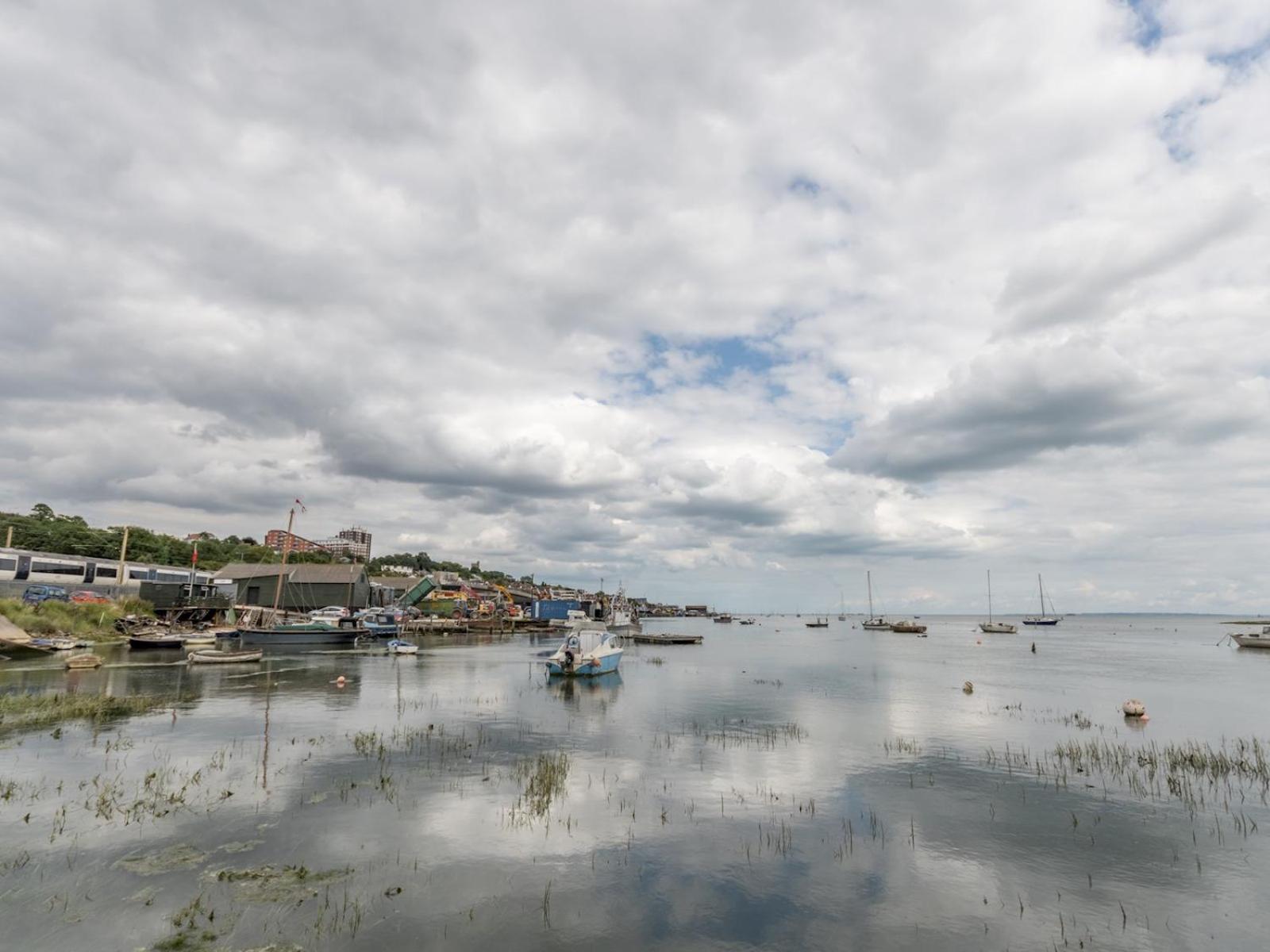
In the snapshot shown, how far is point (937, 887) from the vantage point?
51.0ft

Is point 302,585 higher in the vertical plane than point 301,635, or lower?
higher

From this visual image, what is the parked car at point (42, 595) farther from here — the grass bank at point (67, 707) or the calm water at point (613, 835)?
the calm water at point (613, 835)

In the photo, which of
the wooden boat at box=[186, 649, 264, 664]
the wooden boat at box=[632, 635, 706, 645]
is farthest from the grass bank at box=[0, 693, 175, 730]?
the wooden boat at box=[632, 635, 706, 645]

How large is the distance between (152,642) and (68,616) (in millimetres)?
17407

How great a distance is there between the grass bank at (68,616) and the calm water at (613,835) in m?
49.6

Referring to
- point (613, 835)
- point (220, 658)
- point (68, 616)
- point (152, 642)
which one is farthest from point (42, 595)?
point (613, 835)

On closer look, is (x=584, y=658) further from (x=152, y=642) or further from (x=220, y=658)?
(x=152, y=642)

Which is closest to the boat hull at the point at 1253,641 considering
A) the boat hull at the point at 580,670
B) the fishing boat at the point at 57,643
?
the boat hull at the point at 580,670

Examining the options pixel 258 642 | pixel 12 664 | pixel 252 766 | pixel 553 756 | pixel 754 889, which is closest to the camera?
pixel 754 889

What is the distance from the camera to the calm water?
13.3 meters

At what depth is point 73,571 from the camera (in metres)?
111

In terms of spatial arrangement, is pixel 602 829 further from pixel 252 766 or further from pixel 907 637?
pixel 907 637

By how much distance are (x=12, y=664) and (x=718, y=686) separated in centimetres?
6006

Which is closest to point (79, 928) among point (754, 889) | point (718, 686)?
point (754, 889)
